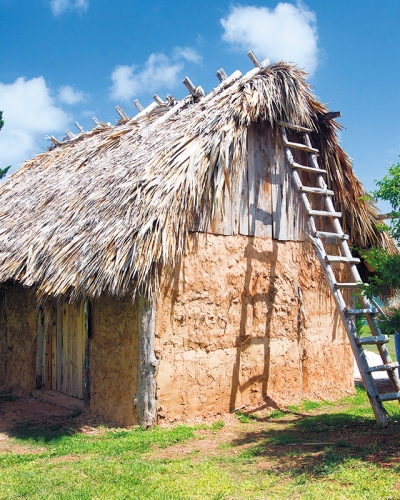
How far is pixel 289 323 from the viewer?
7316 mm

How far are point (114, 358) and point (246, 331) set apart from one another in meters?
1.73

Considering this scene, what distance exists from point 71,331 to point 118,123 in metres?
4.66

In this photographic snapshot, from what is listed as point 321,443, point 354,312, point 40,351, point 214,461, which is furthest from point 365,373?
point 40,351

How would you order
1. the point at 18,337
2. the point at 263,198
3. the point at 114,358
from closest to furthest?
the point at 114,358 < the point at 263,198 < the point at 18,337

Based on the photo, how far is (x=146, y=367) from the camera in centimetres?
583

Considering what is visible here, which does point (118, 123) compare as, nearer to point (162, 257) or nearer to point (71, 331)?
point (71, 331)

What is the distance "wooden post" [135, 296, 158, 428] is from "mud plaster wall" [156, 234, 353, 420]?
0.09 meters

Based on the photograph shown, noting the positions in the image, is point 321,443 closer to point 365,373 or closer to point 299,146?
point 365,373

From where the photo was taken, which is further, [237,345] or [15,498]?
[237,345]

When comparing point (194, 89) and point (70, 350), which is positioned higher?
point (194, 89)

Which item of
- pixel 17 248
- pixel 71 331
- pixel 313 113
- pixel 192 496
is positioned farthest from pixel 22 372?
pixel 313 113

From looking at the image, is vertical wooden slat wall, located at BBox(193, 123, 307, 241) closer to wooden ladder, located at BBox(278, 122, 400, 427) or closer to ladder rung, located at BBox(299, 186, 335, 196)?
wooden ladder, located at BBox(278, 122, 400, 427)

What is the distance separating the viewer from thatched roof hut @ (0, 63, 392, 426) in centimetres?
575

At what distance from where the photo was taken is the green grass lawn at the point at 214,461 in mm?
4020
